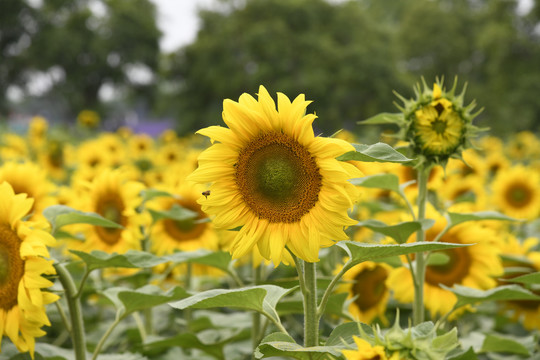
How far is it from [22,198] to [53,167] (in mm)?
3865

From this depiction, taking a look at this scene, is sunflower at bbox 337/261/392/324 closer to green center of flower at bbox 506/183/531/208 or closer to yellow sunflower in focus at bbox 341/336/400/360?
yellow sunflower in focus at bbox 341/336/400/360

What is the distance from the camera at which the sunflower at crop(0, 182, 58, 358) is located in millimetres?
1407

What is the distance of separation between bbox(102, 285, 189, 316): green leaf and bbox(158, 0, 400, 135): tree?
73.2 ft

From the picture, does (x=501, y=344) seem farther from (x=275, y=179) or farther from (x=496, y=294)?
(x=275, y=179)

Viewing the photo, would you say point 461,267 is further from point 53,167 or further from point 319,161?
point 53,167

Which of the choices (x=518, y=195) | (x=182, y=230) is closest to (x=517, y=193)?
(x=518, y=195)

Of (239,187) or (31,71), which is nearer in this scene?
(239,187)

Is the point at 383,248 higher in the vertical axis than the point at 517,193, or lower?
lower

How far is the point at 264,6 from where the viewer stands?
27172 millimetres

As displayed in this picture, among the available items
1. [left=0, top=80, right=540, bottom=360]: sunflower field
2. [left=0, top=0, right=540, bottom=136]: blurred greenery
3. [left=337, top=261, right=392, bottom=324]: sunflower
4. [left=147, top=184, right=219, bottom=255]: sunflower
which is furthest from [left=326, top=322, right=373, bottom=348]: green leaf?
[left=0, top=0, right=540, bottom=136]: blurred greenery

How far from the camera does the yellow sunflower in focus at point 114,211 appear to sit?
2.43m

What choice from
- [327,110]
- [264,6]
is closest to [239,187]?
[327,110]

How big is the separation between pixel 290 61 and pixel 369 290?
23677 mm

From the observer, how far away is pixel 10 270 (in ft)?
4.81
